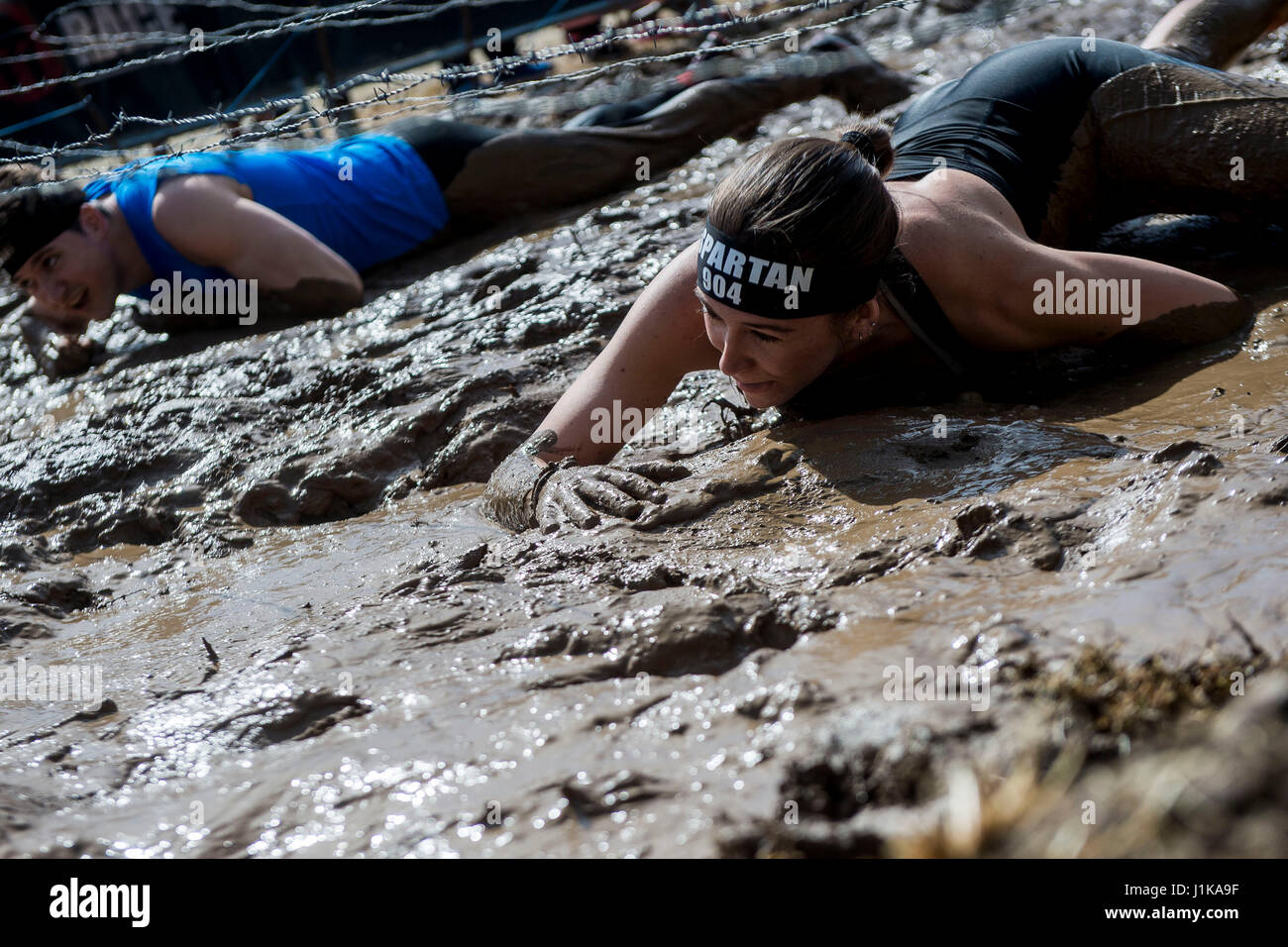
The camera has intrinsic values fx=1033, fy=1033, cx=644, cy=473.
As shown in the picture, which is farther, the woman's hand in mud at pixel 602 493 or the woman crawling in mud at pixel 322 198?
the woman crawling in mud at pixel 322 198

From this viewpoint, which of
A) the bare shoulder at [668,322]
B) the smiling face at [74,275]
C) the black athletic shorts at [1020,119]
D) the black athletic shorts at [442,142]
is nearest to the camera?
the bare shoulder at [668,322]

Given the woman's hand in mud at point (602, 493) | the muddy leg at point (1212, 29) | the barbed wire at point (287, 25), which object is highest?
the barbed wire at point (287, 25)

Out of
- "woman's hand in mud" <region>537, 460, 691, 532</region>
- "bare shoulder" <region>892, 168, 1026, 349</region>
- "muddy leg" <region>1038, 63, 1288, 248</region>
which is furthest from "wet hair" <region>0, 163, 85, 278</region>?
"muddy leg" <region>1038, 63, 1288, 248</region>

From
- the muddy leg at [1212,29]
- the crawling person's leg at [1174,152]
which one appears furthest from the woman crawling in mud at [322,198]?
the crawling person's leg at [1174,152]

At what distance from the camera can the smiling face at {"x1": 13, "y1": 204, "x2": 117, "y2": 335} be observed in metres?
4.35

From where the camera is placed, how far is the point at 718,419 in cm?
305

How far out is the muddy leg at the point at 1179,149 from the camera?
304cm

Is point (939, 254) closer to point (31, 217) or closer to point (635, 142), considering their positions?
point (635, 142)

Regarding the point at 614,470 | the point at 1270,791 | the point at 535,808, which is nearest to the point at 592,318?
the point at 614,470

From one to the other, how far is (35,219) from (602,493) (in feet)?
10.7

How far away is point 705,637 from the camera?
168 cm

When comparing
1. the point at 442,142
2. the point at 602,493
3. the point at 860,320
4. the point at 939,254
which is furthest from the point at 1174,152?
the point at 442,142

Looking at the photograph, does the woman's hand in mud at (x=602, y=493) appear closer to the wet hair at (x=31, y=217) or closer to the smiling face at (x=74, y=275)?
the smiling face at (x=74, y=275)

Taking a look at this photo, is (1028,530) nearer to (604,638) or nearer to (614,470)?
(604,638)
